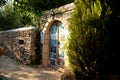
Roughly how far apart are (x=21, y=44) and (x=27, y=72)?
2.87 m

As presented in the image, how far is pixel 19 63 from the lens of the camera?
1168cm

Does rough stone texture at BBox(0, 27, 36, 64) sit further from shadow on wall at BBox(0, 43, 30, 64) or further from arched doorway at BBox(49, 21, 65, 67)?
arched doorway at BBox(49, 21, 65, 67)

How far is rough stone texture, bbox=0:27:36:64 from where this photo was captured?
11.0m

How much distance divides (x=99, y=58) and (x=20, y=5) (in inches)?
303

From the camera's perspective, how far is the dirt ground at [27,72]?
856 centimetres

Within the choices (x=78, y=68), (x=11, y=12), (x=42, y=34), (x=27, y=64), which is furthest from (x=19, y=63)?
(x=11, y=12)

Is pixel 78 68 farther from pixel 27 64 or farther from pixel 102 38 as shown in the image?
pixel 27 64

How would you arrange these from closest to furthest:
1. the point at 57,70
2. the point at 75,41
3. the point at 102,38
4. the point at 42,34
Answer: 1. the point at 102,38
2. the point at 75,41
3. the point at 57,70
4. the point at 42,34

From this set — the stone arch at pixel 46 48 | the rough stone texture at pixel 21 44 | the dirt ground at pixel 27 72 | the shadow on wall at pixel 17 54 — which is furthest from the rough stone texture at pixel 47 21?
the shadow on wall at pixel 17 54

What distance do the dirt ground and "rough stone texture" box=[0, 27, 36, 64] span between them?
0.78 meters

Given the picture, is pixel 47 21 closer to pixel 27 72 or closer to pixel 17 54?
pixel 27 72

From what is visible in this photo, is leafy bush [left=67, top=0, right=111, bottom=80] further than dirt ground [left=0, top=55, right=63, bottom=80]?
No

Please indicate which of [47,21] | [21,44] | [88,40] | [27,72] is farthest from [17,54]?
[88,40]

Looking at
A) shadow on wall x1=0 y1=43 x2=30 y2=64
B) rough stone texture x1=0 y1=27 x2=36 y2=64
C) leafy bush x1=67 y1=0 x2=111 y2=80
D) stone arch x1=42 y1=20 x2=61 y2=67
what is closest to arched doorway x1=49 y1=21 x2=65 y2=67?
stone arch x1=42 y1=20 x2=61 y2=67
